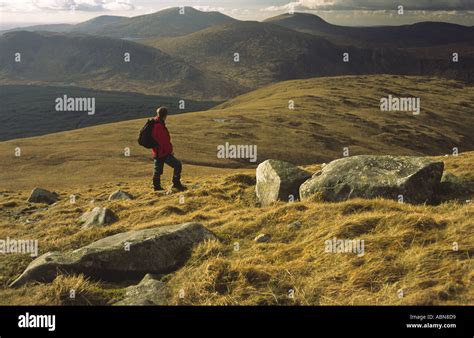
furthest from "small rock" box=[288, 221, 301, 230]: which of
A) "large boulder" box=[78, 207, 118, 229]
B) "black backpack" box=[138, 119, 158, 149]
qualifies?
"black backpack" box=[138, 119, 158, 149]

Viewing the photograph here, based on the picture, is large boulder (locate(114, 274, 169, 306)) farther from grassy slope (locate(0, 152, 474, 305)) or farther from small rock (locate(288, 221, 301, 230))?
small rock (locate(288, 221, 301, 230))

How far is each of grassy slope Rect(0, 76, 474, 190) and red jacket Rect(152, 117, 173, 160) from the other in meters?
23.6

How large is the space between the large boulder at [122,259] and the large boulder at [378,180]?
5.14 m

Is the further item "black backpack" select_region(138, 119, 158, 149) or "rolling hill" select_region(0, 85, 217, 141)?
"rolling hill" select_region(0, 85, 217, 141)

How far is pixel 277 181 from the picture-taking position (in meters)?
15.5

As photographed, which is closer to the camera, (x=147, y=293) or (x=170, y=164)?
(x=147, y=293)

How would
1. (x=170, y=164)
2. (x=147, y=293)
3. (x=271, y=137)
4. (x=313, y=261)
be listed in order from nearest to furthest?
(x=147, y=293)
(x=313, y=261)
(x=170, y=164)
(x=271, y=137)

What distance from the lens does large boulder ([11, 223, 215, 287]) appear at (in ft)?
32.4

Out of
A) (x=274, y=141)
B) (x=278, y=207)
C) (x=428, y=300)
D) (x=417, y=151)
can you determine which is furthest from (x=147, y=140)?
(x=417, y=151)

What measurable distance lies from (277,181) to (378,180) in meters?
3.42

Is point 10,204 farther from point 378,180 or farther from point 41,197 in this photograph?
point 378,180

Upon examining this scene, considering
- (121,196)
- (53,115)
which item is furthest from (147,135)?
(53,115)
